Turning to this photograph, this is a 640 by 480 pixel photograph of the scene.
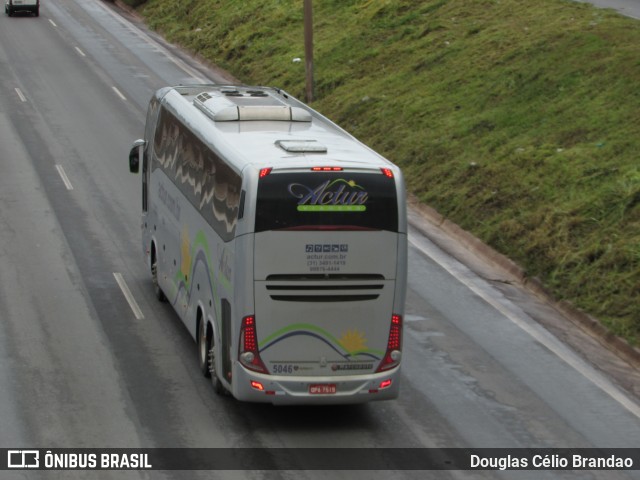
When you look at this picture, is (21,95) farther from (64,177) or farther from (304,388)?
(304,388)

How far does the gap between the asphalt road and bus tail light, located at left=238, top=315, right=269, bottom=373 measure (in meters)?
1.00

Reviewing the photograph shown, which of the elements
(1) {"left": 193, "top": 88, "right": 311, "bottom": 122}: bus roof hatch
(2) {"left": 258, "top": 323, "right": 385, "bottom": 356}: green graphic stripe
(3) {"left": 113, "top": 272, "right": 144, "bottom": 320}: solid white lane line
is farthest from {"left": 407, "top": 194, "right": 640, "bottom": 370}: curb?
(3) {"left": 113, "top": 272, "right": 144, "bottom": 320}: solid white lane line

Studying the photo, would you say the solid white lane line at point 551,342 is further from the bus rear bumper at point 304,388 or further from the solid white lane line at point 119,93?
the solid white lane line at point 119,93

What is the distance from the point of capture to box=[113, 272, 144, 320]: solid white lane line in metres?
22.2

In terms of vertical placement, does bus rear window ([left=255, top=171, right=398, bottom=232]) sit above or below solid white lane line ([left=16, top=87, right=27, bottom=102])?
above

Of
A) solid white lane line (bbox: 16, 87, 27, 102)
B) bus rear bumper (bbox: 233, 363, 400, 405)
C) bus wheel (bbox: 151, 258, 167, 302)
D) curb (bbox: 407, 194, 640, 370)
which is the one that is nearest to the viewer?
bus rear bumper (bbox: 233, 363, 400, 405)

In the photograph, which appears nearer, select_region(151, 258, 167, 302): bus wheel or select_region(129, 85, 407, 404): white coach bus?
select_region(129, 85, 407, 404): white coach bus

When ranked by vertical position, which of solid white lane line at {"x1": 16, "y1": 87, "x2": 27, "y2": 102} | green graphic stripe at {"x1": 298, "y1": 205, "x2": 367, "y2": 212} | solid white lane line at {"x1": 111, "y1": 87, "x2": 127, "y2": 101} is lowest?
solid white lane line at {"x1": 16, "y1": 87, "x2": 27, "y2": 102}

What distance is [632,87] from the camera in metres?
29.9

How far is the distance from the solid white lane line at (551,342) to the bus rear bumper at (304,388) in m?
4.18

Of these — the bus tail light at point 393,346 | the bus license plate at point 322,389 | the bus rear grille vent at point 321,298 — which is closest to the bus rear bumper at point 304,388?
the bus license plate at point 322,389

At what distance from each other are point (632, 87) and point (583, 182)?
459 cm

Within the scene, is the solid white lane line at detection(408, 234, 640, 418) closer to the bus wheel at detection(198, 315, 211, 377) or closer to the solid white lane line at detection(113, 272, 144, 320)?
the bus wheel at detection(198, 315, 211, 377)

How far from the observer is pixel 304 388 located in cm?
1664
